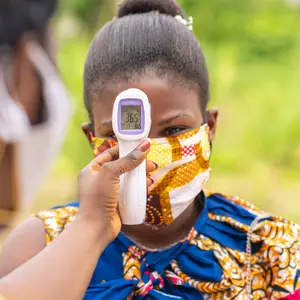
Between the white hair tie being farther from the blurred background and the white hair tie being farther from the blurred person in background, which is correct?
the blurred background

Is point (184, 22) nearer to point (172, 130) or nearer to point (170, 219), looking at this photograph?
point (172, 130)

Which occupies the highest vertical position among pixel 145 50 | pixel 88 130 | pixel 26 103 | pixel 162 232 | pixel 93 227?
pixel 145 50

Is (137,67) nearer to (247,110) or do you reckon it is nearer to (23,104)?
(23,104)

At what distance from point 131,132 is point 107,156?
3.6 inches

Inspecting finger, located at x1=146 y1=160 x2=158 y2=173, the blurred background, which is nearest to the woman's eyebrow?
finger, located at x1=146 y1=160 x2=158 y2=173

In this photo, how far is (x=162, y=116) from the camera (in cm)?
180

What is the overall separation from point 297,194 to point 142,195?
13.7ft

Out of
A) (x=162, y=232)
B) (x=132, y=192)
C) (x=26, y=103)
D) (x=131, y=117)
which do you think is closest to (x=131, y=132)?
(x=131, y=117)

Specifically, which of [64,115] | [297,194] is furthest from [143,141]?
[297,194]

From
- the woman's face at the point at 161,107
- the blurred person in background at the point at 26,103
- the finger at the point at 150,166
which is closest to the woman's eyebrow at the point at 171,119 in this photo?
the woman's face at the point at 161,107

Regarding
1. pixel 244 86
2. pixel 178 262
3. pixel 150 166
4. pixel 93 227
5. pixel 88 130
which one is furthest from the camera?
pixel 244 86

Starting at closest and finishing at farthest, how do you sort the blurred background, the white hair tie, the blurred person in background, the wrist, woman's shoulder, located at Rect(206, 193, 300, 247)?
the wrist
woman's shoulder, located at Rect(206, 193, 300, 247)
the white hair tie
the blurred person in background
the blurred background

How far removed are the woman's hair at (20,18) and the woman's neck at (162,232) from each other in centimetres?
283

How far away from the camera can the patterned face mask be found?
1.83 metres
